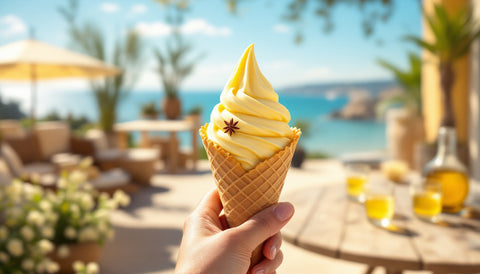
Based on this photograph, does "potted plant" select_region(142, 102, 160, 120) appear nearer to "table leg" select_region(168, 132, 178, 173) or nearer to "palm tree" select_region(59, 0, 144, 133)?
"palm tree" select_region(59, 0, 144, 133)

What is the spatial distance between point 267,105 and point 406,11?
3920 cm

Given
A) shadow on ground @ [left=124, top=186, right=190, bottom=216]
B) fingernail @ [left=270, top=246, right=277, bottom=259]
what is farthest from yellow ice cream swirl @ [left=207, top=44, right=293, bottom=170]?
shadow on ground @ [left=124, top=186, right=190, bottom=216]

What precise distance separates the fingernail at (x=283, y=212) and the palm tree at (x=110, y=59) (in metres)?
8.45

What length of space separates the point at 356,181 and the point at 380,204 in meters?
0.48

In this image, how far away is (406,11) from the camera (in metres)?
34.5

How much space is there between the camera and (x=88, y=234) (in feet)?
9.50

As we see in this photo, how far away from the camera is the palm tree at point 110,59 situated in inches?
354

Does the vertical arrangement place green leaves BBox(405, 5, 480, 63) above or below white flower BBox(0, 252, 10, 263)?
above

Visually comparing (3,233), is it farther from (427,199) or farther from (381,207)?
(427,199)

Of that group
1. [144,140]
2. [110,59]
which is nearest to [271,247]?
[144,140]

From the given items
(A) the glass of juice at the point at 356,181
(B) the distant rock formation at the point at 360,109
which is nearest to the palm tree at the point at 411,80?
(A) the glass of juice at the point at 356,181

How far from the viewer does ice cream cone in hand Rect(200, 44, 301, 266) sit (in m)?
0.97

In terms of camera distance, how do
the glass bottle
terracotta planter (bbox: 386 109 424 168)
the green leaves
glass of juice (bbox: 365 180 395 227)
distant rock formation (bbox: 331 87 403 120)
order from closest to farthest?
1. glass of juice (bbox: 365 180 395 227)
2. the glass bottle
3. the green leaves
4. terracotta planter (bbox: 386 109 424 168)
5. distant rock formation (bbox: 331 87 403 120)

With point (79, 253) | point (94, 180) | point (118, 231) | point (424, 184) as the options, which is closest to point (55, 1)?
point (94, 180)
